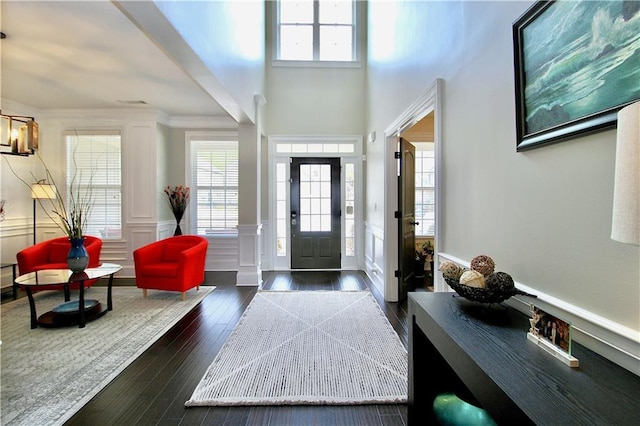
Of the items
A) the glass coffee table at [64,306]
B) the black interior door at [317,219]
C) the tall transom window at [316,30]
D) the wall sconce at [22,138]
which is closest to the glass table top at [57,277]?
the glass coffee table at [64,306]

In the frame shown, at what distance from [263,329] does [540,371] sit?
8.49 feet

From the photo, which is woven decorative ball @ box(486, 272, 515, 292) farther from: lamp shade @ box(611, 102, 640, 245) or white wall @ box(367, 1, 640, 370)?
lamp shade @ box(611, 102, 640, 245)

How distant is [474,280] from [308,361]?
5.24 feet

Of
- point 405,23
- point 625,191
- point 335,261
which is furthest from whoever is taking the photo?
point 335,261

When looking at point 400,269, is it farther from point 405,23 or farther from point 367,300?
point 405,23

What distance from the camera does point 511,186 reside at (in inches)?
60.4

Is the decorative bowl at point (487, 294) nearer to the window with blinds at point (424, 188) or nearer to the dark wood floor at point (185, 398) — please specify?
the dark wood floor at point (185, 398)

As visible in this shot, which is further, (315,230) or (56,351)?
(315,230)

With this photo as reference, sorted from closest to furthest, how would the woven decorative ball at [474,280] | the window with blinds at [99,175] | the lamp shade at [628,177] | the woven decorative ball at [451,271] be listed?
the lamp shade at [628,177]
the woven decorative ball at [474,280]
the woven decorative ball at [451,271]
the window with blinds at [99,175]

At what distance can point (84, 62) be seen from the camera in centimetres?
339

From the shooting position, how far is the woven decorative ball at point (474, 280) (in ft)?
4.36

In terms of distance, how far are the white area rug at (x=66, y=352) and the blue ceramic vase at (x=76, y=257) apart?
627 millimetres

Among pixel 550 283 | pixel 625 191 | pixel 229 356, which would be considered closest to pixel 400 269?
pixel 229 356

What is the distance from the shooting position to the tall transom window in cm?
601
